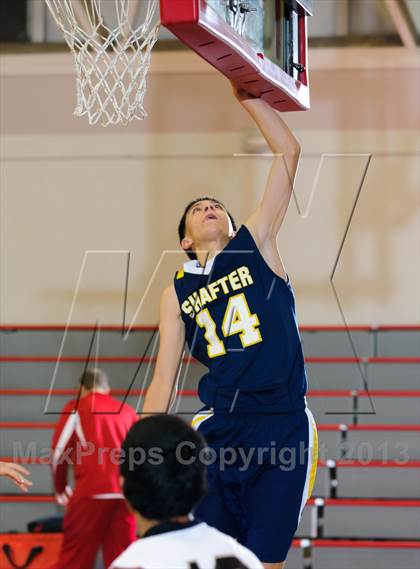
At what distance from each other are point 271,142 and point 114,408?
261 centimetres

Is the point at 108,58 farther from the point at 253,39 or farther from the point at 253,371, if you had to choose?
the point at 253,371

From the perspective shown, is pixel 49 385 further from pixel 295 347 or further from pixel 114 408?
pixel 295 347

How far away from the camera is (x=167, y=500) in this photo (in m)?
1.96

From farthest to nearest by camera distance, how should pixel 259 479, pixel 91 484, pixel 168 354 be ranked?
1. pixel 91 484
2. pixel 168 354
3. pixel 259 479

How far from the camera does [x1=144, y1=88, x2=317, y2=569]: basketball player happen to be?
10.9 ft

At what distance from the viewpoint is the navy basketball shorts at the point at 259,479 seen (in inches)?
130

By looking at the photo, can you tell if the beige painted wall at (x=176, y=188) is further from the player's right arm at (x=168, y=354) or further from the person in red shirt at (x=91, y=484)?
the player's right arm at (x=168, y=354)

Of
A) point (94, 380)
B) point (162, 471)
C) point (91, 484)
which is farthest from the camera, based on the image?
point (94, 380)

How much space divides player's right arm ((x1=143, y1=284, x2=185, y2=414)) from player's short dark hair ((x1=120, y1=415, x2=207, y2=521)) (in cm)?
159

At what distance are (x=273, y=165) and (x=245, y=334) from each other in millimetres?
612

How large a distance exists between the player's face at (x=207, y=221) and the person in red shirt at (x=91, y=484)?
2030 mm

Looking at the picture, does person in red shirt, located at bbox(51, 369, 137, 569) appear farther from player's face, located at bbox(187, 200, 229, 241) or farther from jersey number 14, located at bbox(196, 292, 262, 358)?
jersey number 14, located at bbox(196, 292, 262, 358)

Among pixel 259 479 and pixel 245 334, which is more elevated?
pixel 245 334

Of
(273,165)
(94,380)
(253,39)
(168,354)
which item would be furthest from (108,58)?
(94,380)
